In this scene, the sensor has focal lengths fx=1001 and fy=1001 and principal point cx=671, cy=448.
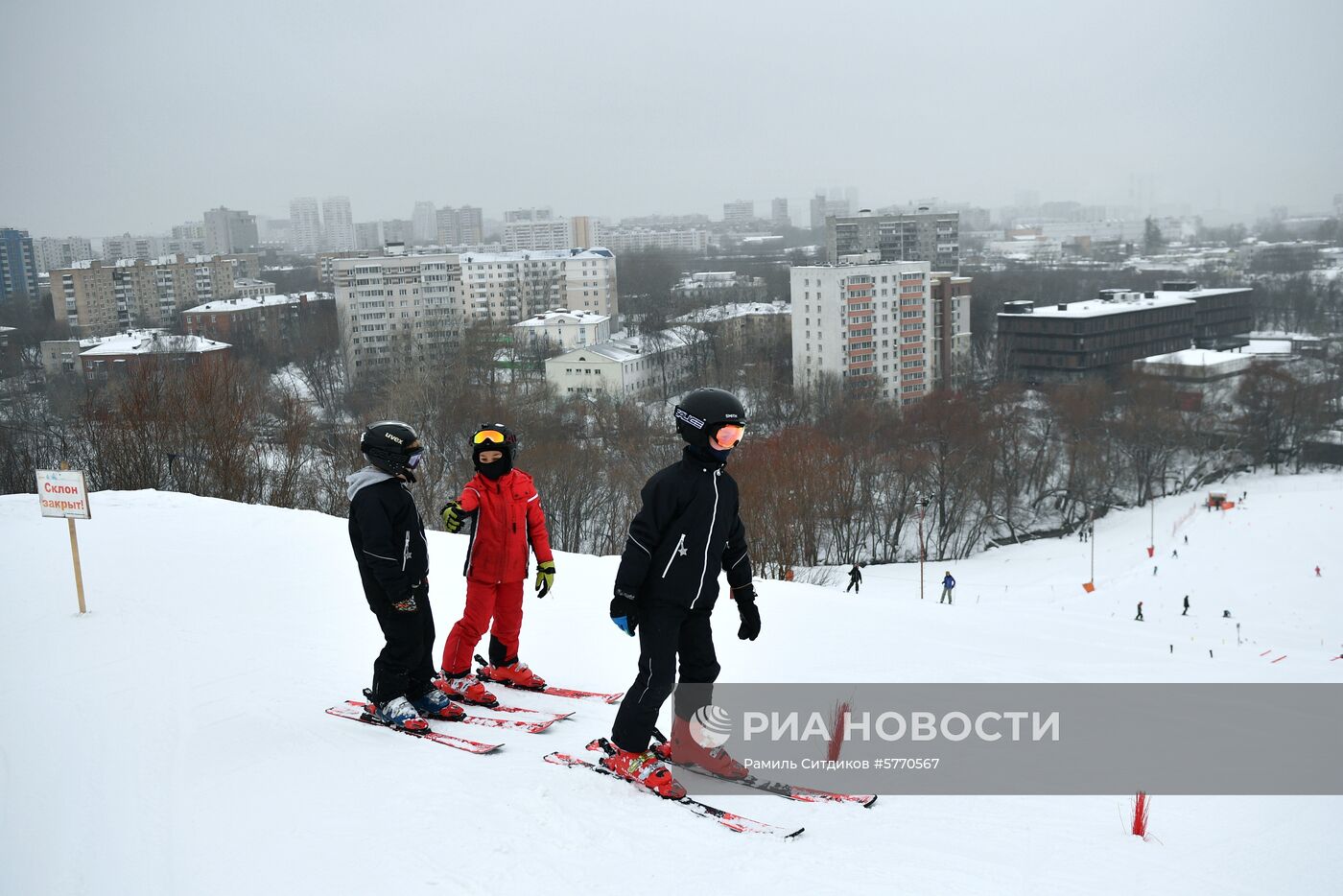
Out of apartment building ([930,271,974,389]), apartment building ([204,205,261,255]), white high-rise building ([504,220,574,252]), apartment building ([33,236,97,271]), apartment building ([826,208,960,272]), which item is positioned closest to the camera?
apartment building ([930,271,974,389])

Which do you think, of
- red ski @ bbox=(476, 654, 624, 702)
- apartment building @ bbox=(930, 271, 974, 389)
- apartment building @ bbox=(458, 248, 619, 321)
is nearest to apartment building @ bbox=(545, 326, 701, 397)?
apartment building @ bbox=(930, 271, 974, 389)

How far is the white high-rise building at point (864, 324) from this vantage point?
59.4 meters

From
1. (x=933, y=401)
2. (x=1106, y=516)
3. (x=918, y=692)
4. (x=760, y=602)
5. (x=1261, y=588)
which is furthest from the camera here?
(x=933, y=401)

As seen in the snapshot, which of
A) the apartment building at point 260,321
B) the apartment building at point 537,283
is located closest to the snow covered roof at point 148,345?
the apartment building at point 260,321

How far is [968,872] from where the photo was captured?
3.81 m

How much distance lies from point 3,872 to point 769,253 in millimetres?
174151

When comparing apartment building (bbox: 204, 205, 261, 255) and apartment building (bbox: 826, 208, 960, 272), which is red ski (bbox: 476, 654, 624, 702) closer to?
apartment building (bbox: 826, 208, 960, 272)

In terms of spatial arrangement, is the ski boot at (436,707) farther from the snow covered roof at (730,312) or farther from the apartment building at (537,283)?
the apartment building at (537,283)

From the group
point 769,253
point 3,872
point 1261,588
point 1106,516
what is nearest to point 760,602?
point 3,872

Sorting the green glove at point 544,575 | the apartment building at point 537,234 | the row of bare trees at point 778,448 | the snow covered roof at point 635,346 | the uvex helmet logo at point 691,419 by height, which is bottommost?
the row of bare trees at point 778,448

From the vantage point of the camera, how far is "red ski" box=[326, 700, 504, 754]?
5.00 m

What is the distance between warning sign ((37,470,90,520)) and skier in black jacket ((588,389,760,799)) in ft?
19.7

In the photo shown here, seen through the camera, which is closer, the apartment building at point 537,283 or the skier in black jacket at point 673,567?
the skier in black jacket at point 673,567

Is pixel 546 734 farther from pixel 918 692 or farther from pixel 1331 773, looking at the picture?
pixel 1331 773
